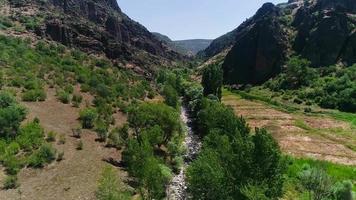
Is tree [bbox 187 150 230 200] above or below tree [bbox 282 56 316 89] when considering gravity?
below

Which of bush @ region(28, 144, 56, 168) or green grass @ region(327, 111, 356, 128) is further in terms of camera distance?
green grass @ region(327, 111, 356, 128)

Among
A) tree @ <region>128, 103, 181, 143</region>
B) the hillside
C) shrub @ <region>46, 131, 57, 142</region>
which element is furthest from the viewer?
tree @ <region>128, 103, 181, 143</region>

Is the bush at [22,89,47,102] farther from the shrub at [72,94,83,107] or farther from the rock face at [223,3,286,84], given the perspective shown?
the rock face at [223,3,286,84]

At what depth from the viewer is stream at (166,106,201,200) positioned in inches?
2338

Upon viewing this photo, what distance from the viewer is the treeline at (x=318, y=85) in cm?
12384

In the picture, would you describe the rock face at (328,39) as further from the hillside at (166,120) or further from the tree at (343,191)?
the tree at (343,191)

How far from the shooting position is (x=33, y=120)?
7331 cm

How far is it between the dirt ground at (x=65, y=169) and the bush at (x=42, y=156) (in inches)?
36.3

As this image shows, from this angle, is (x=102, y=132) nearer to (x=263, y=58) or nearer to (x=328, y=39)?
(x=328, y=39)

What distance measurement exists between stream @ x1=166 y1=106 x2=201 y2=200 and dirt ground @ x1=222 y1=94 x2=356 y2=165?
49.6 ft

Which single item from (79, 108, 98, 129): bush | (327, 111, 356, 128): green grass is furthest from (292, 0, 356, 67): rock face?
(79, 108, 98, 129): bush

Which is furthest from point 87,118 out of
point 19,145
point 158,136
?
point 19,145

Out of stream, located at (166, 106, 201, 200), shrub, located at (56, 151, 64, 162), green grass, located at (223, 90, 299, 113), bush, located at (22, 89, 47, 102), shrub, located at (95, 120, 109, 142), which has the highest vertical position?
bush, located at (22, 89, 47, 102)

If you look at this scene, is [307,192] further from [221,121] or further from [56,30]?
[56,30]
